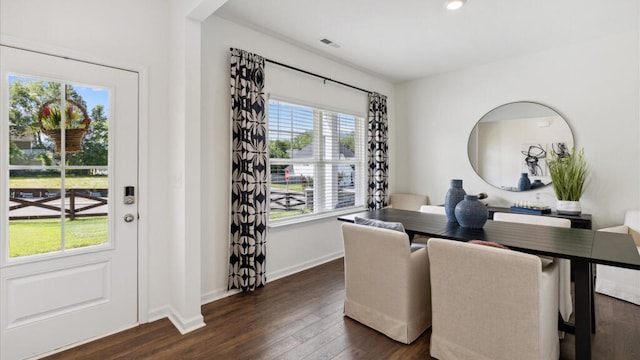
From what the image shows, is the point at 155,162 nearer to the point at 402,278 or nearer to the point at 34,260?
the point at 34,260

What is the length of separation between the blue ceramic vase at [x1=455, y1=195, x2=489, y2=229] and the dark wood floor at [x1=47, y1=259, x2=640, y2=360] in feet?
2.86

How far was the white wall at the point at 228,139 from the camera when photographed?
274 centimetres

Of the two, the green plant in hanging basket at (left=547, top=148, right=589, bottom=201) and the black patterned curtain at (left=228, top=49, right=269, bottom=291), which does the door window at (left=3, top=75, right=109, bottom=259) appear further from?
the green plant in hanging basket at (left=547, top=148, right=589, bottom=201)

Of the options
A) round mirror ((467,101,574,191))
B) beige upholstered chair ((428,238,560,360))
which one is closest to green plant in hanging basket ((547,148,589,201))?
round mirror ((467,101,574,191))

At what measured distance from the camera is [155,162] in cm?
242

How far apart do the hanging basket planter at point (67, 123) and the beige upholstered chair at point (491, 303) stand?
8.13ft

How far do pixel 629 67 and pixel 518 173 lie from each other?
1477 millimetres

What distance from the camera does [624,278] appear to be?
2.73 meters

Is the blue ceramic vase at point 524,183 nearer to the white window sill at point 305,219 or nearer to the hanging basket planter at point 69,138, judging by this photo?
the white window sill at point 305,219

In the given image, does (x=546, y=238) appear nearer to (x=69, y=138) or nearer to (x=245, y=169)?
(x=245, y=169)

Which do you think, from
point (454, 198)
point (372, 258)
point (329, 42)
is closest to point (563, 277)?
point (454, 198)

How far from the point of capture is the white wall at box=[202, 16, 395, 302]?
2744mm

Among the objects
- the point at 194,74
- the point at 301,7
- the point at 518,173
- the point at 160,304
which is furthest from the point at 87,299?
the point at 518,173

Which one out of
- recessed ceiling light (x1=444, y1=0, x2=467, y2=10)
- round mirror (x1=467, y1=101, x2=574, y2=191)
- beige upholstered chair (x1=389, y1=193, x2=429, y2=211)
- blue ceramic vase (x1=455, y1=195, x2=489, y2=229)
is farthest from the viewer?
beige upholstered chair (x1=389, y1=193, x2=429, y2=211)
